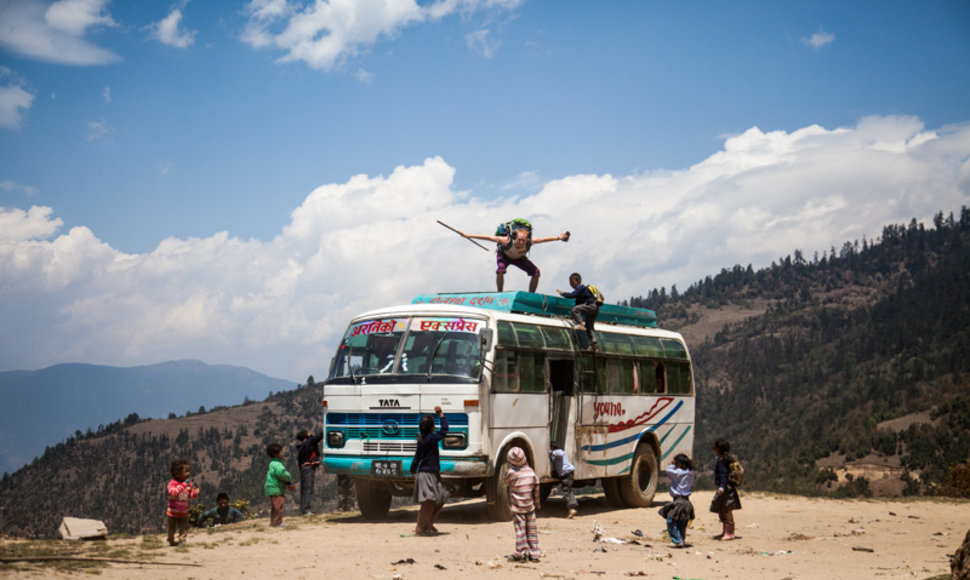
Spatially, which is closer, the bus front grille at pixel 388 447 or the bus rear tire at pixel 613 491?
the bus front grille at pixel 388 447

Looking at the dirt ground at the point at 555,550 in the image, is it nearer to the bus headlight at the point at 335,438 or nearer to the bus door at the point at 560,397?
the bus headlight at the point at 335,438

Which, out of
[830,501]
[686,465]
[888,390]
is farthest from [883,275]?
[686,465]

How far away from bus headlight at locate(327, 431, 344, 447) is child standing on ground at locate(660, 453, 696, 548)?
5.14 m

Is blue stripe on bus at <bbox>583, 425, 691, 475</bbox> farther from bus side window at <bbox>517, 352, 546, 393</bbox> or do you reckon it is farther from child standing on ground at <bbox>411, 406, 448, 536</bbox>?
child standing on ground at <bbox>411, 406, 448, 536</bbox>

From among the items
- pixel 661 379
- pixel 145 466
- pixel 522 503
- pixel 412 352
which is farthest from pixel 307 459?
pixel 145 466

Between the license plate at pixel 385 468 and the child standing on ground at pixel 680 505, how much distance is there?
400cm

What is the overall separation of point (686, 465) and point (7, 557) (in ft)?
29.2

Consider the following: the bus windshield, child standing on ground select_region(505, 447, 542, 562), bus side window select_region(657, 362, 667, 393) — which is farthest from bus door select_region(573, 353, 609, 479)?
child standing on ground select_region(505, 447, 542, 562)

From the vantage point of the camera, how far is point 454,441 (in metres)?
15.3

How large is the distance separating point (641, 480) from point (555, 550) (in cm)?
769

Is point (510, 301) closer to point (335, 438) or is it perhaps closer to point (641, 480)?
point (335, 438)

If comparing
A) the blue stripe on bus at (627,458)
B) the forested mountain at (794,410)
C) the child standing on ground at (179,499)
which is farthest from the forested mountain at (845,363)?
the child standing on ground at (179,499)

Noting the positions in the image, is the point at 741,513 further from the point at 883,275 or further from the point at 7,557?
the point at 883,275

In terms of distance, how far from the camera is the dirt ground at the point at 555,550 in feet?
37.5
